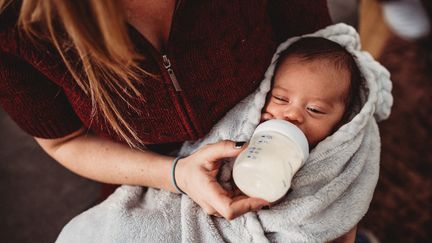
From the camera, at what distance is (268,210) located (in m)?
0.83

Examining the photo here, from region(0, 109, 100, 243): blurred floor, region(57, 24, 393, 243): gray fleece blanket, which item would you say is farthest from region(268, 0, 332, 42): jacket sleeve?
region(0, 109, 100, 243): blurred floor

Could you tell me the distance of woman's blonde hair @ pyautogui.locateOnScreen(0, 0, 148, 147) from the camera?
0.62 metres

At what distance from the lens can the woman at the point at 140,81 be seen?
727 mm

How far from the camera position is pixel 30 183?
1.20 metres

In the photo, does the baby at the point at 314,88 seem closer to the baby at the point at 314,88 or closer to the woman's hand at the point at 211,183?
the baby at the point at 314,88

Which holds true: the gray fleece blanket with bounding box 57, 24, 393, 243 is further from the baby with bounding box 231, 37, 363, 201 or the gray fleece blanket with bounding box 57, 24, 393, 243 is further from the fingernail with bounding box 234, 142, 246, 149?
the fingernail with bounding box 234, 142, 246, 149

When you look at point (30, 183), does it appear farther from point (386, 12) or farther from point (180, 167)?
point (386, 12)

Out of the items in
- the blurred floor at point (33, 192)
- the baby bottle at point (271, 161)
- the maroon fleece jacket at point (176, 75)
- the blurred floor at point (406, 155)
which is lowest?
the blurred floor at point (406, 155)

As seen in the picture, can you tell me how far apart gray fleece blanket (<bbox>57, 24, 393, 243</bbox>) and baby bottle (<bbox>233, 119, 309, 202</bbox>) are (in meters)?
0.12

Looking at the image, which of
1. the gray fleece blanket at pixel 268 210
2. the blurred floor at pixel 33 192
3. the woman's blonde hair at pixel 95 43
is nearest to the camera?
the woman's blonde hair at pixel 95 43

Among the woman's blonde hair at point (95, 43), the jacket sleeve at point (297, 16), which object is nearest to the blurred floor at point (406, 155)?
the jacket sleeve at point (297, 16)

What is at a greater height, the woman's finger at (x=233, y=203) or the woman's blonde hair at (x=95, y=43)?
the woman's blonde hair at (x=95, y=43)

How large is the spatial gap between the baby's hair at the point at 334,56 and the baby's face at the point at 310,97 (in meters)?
0.02

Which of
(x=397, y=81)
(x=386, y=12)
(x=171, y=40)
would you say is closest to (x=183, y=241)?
(x=171, y=40)
